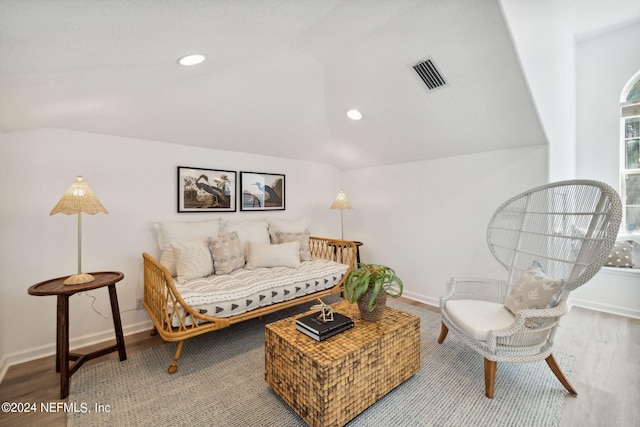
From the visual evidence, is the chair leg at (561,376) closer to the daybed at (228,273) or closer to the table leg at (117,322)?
the daybed at (228,273)

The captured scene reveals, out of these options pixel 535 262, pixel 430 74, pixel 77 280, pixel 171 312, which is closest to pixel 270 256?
pixel 171 312

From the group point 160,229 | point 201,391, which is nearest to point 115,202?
point 160,229

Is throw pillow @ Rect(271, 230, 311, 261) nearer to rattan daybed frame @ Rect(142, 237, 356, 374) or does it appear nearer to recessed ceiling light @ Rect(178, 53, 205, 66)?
rattan daybed frame @ Rect(142, 237, 356, 374)

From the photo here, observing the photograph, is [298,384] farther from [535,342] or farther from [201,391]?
[535,342]

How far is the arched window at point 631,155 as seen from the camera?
10.5 ft

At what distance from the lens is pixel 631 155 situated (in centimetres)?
322

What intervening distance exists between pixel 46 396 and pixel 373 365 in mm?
2102

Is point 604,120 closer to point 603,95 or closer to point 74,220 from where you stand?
point 603,95

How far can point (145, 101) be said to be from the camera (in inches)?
86.5

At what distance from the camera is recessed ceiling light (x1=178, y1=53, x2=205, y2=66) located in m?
1.69

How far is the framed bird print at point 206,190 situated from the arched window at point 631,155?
461 centimetres

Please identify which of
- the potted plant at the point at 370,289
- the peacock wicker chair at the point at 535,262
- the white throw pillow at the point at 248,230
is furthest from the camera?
the white throw pillow at the point at 248,230

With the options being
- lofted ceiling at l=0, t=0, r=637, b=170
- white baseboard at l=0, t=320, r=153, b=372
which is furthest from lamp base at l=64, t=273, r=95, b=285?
lofted ceiling at l=0, t=0, r=637, b=170

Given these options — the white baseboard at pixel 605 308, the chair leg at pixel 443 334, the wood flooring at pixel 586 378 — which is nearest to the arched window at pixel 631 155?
the white baseboard at pixel 605 308
